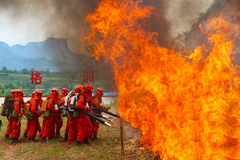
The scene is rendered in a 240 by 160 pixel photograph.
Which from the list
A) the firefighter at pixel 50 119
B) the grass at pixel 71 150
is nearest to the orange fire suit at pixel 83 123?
the grass at pixel 71 150

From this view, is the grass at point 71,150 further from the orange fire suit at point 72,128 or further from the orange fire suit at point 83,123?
the orange fire suit at point 83,123

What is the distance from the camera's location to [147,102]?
26.6 ft

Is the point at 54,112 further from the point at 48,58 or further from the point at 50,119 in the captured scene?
the point at 48,58

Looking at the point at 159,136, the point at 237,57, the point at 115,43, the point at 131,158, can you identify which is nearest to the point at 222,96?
the point at 159,136

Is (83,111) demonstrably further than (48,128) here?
No

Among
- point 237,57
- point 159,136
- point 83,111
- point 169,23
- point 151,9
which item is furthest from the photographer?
point 237,57

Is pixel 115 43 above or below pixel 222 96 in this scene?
above

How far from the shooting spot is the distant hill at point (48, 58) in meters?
17.0

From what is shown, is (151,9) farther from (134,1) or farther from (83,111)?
(83,111)

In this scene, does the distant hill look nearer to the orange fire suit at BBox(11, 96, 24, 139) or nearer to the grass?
the orange fire suit at BBox(11, 96, 24, 139)

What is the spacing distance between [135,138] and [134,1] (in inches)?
218

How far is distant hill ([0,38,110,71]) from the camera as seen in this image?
55.8 feet

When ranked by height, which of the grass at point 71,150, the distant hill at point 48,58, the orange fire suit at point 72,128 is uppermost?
the distant hill at point 48,58

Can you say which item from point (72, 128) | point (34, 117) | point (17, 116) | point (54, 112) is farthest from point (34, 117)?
point (72, 128)
